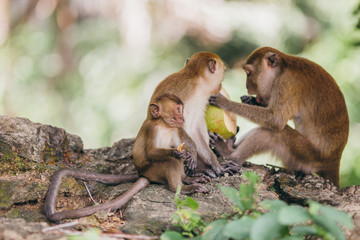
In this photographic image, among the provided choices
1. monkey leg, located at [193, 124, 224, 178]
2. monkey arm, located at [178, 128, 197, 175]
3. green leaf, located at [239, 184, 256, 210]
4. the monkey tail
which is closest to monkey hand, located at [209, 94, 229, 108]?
monkey leg, located at [193, 124, 224, 178]

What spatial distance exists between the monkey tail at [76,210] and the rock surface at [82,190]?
51 mm

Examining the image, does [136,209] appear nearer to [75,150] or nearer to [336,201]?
[75,150]

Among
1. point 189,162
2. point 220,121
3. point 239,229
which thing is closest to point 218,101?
point 220,121

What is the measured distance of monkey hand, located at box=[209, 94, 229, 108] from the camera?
165 inches

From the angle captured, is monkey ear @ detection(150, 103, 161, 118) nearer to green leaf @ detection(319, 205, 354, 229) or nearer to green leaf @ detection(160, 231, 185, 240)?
green leaf @ detection(160, 231, 185, 240)

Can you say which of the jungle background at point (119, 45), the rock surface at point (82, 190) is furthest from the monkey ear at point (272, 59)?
the jungle background at point (119, 45)

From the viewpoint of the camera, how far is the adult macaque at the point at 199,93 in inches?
156

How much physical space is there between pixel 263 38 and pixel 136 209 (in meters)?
5.55

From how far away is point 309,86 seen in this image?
4258mm

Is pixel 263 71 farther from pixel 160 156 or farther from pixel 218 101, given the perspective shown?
pixel 160 156

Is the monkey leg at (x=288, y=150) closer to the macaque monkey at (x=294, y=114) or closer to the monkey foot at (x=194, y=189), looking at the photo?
the macaque monkey at (x=294, y=114)

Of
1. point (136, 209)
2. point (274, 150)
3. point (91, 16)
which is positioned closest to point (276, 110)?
point (274, 150)

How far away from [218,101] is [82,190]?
5.43ft

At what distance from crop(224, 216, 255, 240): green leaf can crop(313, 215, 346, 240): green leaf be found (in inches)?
12.7
